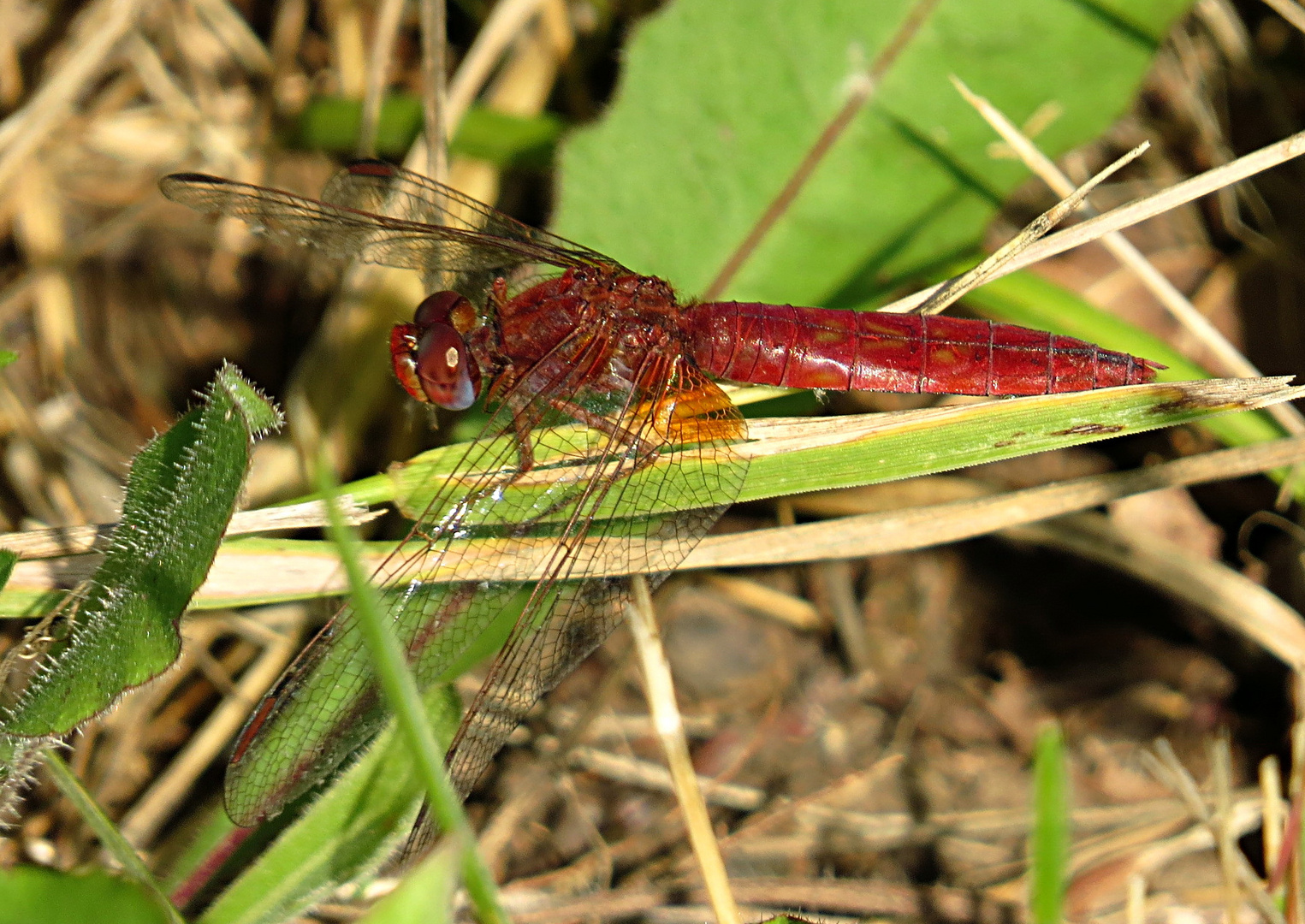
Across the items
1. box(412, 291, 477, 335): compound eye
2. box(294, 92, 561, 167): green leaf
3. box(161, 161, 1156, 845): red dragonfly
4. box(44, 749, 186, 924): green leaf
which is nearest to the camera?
box(44, 749, 186, 924): green leaf

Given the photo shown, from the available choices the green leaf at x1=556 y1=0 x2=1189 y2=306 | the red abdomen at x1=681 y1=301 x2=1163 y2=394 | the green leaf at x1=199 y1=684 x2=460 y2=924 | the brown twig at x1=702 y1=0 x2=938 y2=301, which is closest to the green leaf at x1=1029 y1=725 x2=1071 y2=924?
the red abdomen at x1=681 y1=301 x2=1163 y2=394

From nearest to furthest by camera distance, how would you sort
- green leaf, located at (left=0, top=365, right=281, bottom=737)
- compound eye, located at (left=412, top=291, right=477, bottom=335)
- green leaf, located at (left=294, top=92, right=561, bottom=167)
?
1. green leaf, located at (left=0, top=365, right=281, bottom=737)
2. compound eye, located at (left=412, top=291, right=477, bottom=335)
3. green leaf, located at (left=294, top=92, right=561, bottom=167)

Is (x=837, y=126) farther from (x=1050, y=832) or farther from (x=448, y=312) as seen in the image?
(x=1050, y=832)

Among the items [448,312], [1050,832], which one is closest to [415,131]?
[448,312]

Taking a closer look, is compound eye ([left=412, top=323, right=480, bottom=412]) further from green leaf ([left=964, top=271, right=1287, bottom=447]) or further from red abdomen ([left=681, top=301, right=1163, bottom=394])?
green leaf ([left=964, top=271, right=1287, bottom=447])

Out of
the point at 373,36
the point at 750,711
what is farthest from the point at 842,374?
the point at 373,36

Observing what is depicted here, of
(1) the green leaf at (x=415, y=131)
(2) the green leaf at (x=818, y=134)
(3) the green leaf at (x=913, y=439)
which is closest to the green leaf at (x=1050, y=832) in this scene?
(3) the green leaf at (x=913, y=439)
